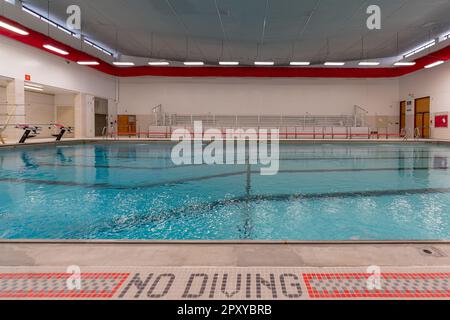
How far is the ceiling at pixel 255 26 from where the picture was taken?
10672 millimetres

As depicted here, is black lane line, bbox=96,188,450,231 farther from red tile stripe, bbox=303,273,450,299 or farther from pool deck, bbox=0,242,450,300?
red tile stripe, bbox=303,273,450,299

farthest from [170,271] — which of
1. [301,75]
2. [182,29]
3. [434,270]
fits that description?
[301,75]

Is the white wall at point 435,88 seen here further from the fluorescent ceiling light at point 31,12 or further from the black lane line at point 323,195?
the fluorescent ceiling light at point 31,12

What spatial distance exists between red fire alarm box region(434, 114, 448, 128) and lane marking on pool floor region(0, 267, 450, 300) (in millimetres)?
18453

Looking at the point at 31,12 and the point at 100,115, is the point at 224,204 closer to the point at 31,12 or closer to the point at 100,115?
the point at 31,12

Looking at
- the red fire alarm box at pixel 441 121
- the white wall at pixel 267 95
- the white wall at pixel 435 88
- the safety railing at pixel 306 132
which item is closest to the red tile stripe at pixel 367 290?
the safety railing at pixel 306 132

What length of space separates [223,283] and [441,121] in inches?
767

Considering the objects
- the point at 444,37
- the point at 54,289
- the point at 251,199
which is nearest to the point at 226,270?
the point at 54,289

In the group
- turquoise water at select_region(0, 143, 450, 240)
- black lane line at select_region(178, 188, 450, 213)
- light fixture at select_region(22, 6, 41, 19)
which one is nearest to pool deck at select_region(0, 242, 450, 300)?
turquoise water at select_region(0, 143, 450, 240)

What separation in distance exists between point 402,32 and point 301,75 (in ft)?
24.3

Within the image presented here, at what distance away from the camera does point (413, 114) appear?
779 inches

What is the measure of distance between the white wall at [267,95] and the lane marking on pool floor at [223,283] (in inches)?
799

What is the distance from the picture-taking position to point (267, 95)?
21.4 meters

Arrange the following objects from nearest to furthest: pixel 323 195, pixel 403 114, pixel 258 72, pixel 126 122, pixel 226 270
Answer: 1. pixel 226 270
2. pixel 323 195
3. pixel 258 72
4. pixel 403 114
5. pixel 126 122
